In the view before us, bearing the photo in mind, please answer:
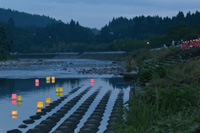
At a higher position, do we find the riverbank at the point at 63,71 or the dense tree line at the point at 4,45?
the dense tree line at the point at 4,45

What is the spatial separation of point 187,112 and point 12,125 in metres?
7.40

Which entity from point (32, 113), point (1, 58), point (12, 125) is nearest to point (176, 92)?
point (12, 125)

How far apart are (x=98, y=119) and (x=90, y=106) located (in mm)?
4524

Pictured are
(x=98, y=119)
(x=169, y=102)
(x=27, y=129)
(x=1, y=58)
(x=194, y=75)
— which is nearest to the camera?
(x=169, y=102)

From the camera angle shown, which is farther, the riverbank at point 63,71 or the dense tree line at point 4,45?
the dense tree line at point 4,45

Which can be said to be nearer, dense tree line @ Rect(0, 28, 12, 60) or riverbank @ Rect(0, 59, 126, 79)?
riverbank @ Rect(0, 59, 126, 79)

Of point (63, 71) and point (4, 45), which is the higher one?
point (4, 45)

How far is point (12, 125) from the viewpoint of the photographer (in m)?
15.3

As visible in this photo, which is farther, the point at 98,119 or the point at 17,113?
the point at 17,113

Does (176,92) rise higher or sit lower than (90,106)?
higher

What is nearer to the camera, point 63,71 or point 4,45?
point 63,71

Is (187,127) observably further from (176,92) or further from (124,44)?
(124,44)

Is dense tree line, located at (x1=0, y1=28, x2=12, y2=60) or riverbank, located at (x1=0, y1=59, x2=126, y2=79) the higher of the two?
dense tree line, located at (x1=0, y1=28, x2=12, y2=60)

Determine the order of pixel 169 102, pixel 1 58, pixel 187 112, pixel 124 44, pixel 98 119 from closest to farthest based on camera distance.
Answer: pixel 187 112 → pixel 169 102 → pixel 98 119 → pixel 1 58 → pixel 124 44
